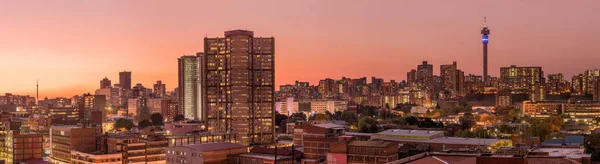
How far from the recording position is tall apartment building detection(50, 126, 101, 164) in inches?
2470

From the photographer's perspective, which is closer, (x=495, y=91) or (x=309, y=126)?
(x=309, y=126)

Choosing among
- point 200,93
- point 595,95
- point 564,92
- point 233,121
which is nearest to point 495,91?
point 564,92

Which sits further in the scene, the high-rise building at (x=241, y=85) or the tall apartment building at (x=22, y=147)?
the high-rise building at (x=241, y=85)

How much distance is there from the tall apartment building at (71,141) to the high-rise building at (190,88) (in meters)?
70.3

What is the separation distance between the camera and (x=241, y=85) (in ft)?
273

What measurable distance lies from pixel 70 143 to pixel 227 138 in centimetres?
1643

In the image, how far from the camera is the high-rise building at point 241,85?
8231 centimetres

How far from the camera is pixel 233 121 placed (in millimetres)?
82312

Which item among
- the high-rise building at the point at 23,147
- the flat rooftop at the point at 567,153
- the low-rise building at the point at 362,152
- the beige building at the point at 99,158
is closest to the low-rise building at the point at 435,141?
the flat rooftop at the point at 567,153

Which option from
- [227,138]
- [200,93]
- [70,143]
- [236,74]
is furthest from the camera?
[200,93]

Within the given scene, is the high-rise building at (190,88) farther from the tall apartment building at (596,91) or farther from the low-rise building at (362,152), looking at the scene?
the low-rise building at (362,152)

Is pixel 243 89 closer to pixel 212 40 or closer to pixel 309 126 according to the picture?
pixel 212 40

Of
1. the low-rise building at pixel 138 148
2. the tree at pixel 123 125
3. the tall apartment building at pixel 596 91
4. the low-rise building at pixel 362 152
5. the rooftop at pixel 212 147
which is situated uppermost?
the tall apartment building at pixel 596 91

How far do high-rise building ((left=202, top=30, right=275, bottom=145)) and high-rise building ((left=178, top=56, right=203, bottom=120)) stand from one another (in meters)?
53.5
